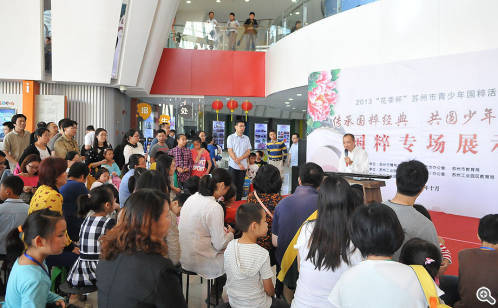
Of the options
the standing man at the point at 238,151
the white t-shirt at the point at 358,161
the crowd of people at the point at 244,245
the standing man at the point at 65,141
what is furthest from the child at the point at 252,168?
the crowd of people at the point at 244,245

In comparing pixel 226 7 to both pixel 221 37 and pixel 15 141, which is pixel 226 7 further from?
pixel 15 141

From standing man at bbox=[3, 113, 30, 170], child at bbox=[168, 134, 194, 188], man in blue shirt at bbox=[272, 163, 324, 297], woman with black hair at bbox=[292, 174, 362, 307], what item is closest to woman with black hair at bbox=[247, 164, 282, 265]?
man in blue shirt at bbox=[272, 163, 324, 297]

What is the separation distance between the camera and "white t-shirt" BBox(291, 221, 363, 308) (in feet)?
5.92

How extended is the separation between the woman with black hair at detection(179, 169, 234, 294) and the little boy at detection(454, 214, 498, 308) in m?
1.46

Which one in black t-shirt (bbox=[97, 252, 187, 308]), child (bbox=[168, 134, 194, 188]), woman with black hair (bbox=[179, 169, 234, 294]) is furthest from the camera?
child (bbox=[168, 134, 194, 188])

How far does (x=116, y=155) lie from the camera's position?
220 inches

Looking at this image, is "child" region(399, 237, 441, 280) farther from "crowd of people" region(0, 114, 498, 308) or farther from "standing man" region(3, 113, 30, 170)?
"standing man" region(3, 113, 30, 170)

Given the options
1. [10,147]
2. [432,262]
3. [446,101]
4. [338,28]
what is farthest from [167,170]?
[338,28]

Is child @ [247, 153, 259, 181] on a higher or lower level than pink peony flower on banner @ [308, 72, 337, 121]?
lower

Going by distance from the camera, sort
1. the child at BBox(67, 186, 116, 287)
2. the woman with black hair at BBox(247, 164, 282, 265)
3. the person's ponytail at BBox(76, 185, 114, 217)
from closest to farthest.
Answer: the child at BBox(67, 186, 116, 287) → the person's ponytail at BBox(76, 185, 114, 217) → the woman with black hair at BBox(247, 164, 282, 265)

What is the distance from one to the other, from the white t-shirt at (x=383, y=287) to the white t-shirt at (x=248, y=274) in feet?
2.30

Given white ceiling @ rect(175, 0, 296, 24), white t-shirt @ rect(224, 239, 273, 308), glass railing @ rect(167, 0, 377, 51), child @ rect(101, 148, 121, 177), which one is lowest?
white t-shirt @ rect(224, 239, 273, 308)

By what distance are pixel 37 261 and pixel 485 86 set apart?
5653 millimetres

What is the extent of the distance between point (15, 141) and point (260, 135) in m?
13.2
